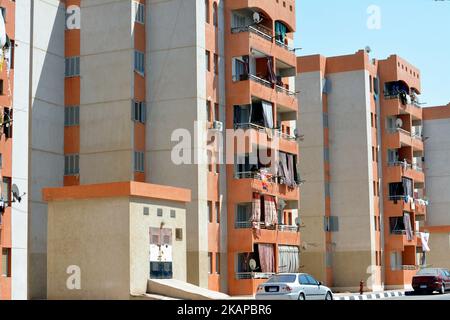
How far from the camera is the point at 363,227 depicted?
2448 inches

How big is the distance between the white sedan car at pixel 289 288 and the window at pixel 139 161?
53.8ft

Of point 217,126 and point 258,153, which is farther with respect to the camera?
point 258,153

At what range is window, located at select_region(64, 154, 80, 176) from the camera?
159 ft

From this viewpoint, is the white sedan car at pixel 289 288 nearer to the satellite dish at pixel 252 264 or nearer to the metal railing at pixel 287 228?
the satellite dish at pixel 252 264

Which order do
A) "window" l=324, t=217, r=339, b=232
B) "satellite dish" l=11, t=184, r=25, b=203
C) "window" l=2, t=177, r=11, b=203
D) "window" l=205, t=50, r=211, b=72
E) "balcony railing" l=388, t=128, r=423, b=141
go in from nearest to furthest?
"window" l=2, t=177, r=11, b=203 < "satellite dish" l=11, t=184, r=25, b=203 < "window" l=205, t=50, r=211, b=72 < "window" l=324, t=217, r=339, b=232 < "balcony railing" l=388, t=128, r=423, b=141

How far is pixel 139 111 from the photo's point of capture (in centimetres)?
4781

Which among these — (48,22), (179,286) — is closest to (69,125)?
(48,22)

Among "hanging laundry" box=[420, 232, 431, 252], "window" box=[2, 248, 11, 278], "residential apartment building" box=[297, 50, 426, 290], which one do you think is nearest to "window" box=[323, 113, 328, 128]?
"residential apartment building" box=[297, 50, 426, 290]

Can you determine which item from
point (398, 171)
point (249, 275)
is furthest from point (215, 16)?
point (398, 171)

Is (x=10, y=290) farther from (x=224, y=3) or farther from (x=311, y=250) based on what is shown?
(x=311, y=250)

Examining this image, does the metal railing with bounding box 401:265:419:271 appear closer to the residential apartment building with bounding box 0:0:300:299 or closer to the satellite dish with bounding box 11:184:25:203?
the residential apartment building with bounding box 0:0:300:299

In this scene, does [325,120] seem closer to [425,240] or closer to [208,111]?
[425,240]

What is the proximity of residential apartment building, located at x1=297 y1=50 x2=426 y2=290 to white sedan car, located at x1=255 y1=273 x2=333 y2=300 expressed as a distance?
2808cm

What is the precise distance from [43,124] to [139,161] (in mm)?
5737
